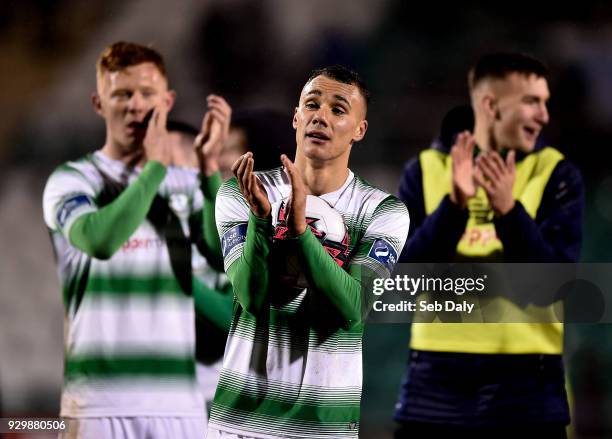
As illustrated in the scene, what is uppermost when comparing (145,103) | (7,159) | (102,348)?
(145,103)

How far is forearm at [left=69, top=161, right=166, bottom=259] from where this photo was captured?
2.98 m

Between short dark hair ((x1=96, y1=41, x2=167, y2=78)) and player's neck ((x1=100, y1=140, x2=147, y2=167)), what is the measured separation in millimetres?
264

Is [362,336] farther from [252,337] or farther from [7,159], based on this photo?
[7,159]

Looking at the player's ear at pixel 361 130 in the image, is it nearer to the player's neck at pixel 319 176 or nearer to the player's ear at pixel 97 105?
the player's neck at pixel 319 176

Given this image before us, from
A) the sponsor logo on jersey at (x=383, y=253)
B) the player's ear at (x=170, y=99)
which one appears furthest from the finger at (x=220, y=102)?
the sponsor logo on jersey at (x=383, y=253)

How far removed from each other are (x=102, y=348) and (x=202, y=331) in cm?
35

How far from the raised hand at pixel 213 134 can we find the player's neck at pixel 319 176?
294mm

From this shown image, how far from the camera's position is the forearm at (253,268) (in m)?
2.60

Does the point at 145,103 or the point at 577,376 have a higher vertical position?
the point at 145,103

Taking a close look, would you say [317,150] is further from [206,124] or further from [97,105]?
[97,105]

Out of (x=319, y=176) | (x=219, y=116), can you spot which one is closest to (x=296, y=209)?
(x=319, y=176)

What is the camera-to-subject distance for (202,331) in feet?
9.87

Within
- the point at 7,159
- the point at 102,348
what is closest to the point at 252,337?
the point at 102,348

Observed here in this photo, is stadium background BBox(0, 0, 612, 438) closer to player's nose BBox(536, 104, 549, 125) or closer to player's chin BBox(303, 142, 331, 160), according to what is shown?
player's nose BBox(536, 104, 549, 125)
